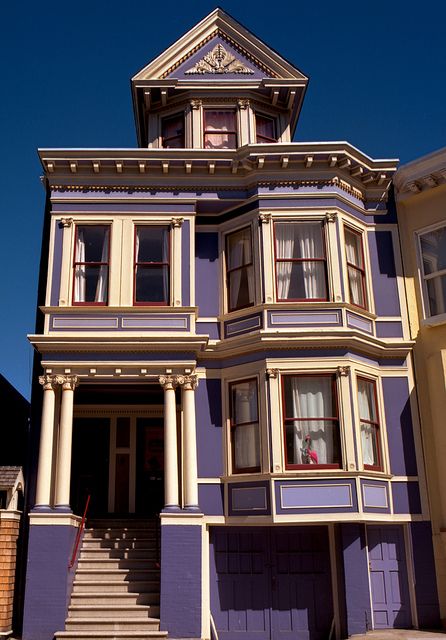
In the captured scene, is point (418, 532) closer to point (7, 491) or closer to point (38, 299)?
point (7, 491)

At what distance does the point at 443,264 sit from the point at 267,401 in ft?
18.1

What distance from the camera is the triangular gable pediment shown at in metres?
19.9

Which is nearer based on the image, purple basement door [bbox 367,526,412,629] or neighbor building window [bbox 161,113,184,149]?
purple basement door [bbox 367,526,412,629]

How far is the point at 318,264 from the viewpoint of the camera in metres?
16.8

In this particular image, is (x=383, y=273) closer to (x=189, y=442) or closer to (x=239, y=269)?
(x=239, y=269)

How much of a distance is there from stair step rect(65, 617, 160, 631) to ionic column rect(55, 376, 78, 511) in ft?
7.24

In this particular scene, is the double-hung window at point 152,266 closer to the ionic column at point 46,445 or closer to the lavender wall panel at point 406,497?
the ionic column at point 46,445

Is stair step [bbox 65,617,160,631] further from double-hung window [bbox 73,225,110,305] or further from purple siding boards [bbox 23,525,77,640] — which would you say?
double-hung window [bbox 73,225,110,305]

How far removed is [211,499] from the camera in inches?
617

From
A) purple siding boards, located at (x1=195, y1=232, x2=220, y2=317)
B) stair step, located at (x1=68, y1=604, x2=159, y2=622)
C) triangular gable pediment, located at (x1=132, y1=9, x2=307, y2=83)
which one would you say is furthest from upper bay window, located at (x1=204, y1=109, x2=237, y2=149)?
stair step, located at (x1=68, y1=604, x2=159, y2=622)

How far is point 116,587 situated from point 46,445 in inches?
129

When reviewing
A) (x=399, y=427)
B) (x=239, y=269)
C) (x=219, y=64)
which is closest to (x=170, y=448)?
(x=239, y=269)

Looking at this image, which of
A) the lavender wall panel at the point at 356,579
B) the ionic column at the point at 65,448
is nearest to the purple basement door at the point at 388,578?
the lavender wall panel at the point at 356,579

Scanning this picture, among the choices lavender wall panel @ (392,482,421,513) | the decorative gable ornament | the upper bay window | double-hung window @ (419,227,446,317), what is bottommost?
lavender wall panel @ (392,482,421,513)
